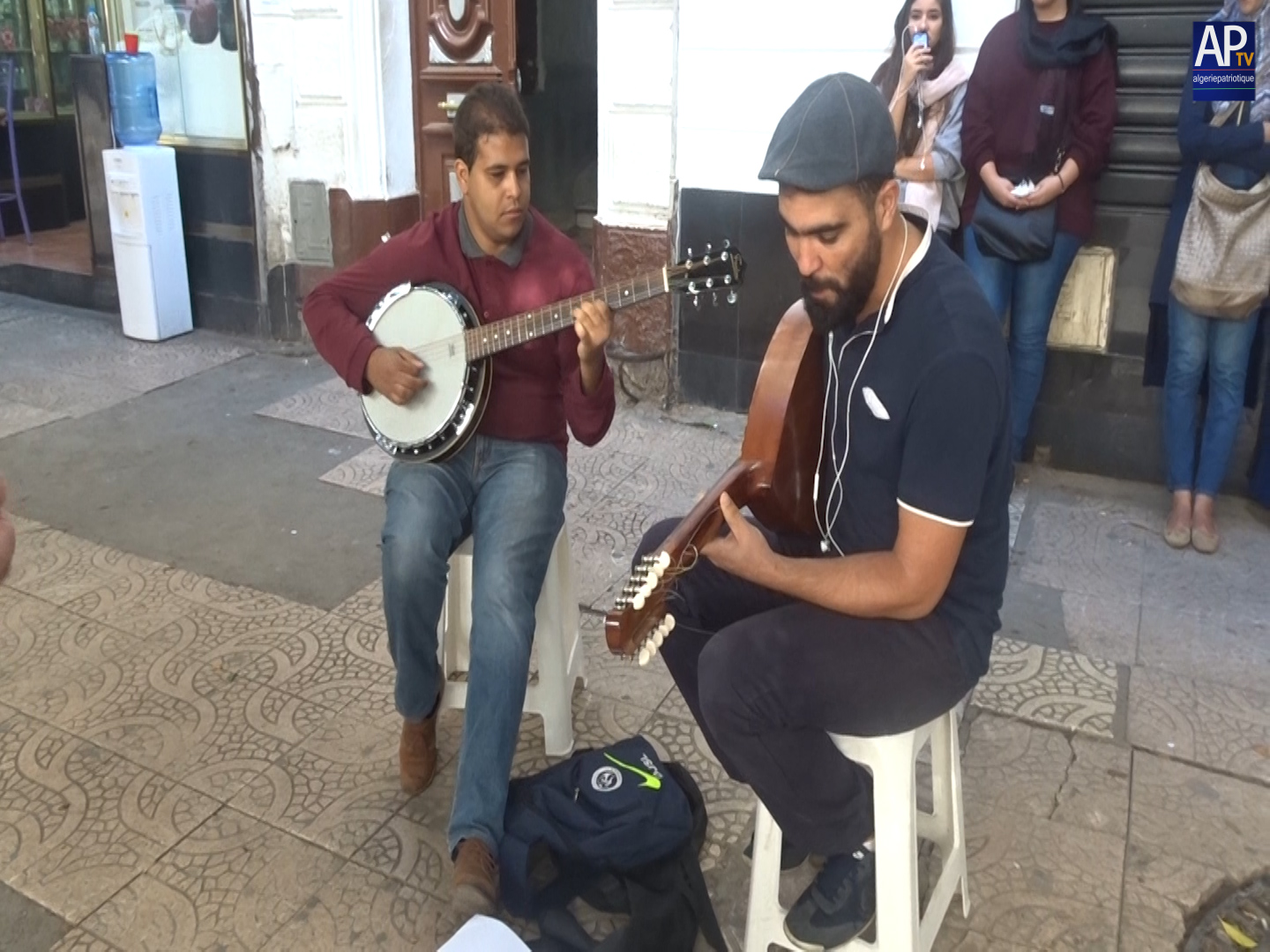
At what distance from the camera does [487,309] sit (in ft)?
8.71

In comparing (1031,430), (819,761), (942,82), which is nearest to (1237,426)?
(1031,430)

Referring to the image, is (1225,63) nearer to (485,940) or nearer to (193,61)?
(485,940)

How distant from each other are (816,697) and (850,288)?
27.0 inches

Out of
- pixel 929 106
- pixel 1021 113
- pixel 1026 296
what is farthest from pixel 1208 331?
pixel 929 106

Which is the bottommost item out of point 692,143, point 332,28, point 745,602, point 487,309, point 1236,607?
point 1236,607

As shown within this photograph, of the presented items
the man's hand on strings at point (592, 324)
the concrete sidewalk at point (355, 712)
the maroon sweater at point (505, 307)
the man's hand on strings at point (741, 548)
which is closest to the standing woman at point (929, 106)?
the concrete sidewalk at point (355, 712)

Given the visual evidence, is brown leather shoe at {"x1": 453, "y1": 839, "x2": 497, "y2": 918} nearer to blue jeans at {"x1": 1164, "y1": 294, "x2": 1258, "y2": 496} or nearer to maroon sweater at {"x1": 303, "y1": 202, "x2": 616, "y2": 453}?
maroon sweater at {"x1": 303, "y1": 202, "x2": 616, "y2": 453}

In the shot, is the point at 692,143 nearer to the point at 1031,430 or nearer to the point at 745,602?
the point at 1031,430

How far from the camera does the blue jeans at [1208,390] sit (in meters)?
3.67

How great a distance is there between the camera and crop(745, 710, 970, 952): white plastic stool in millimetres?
1908

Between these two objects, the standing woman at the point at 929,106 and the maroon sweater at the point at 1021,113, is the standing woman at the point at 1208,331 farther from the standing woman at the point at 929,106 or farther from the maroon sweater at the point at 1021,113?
the standing woman at the point at 929,106

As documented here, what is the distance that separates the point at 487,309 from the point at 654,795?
1166mm

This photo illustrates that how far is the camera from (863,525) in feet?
6.53

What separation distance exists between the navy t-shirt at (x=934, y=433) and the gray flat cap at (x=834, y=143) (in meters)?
0.21
